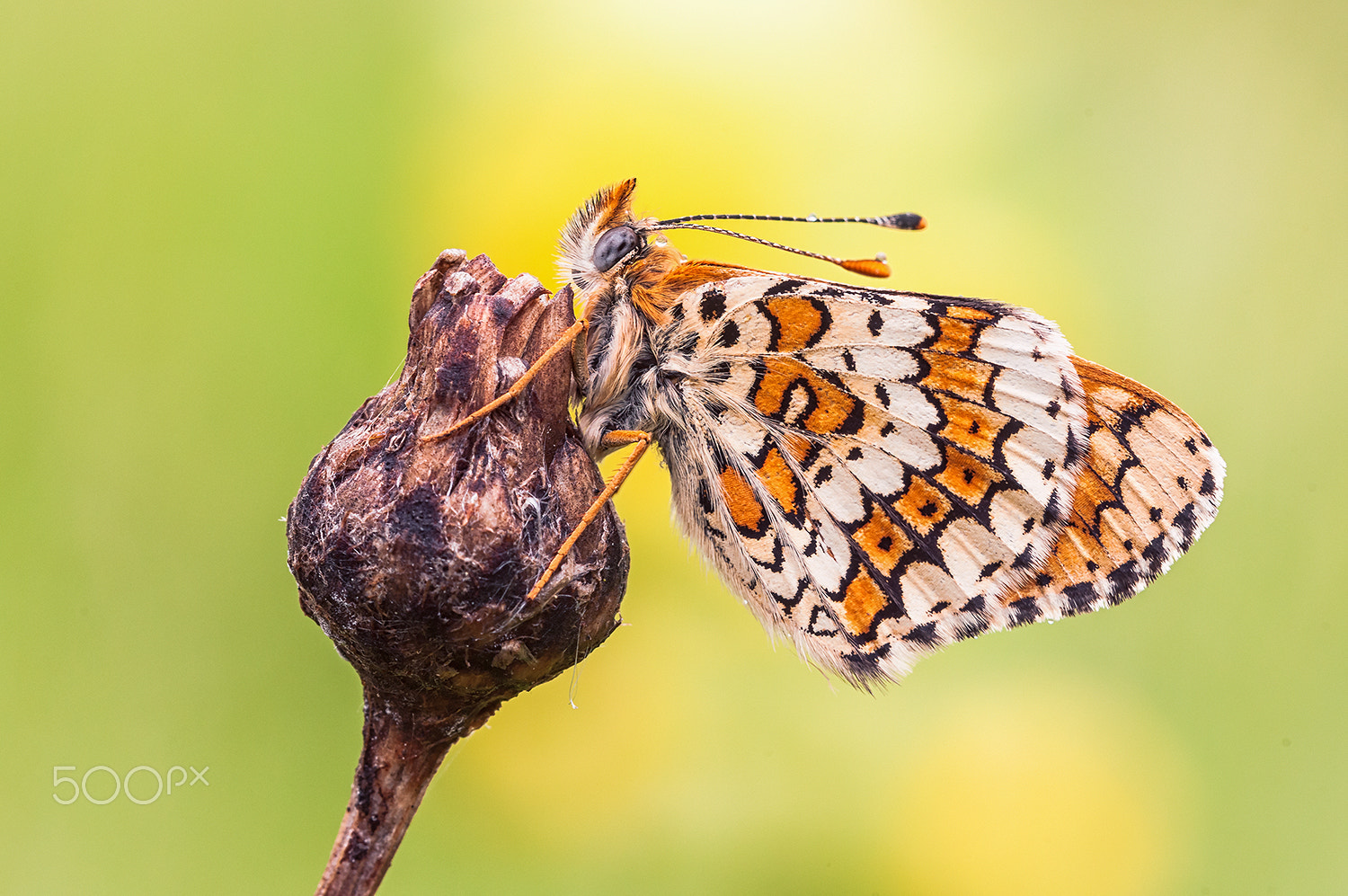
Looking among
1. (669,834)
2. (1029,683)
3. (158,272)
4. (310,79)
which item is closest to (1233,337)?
(1029,683)

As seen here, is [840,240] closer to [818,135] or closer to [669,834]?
[818,135]

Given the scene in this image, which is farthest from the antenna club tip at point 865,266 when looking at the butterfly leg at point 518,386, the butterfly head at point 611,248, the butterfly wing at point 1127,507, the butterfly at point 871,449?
the butterfly leg at point 518,386

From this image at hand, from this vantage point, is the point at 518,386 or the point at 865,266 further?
the point at 865,266

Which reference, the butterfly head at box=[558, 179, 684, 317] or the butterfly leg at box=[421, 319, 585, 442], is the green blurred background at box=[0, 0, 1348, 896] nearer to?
the butterfly head at box=[558, 179, 684, 317]

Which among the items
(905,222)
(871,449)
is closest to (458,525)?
(871,449)

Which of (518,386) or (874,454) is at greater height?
(518,386)

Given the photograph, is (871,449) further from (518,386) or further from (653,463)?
(653,463)

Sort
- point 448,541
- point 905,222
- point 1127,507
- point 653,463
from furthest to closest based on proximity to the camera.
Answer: point 653,463 < point 1127,507 < point 905,222 < point 448,541
